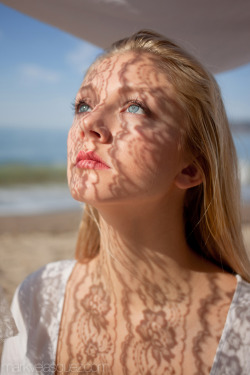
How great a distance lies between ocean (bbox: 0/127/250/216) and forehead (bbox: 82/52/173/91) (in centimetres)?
48

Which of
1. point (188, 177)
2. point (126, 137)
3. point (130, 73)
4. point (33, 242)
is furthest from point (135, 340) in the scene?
point (33, 242)

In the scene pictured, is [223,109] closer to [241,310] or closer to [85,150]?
[85,150]

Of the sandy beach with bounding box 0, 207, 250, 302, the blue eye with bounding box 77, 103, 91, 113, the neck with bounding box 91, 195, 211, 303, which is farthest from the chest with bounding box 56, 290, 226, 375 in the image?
the sandy beach with bounding box 0, 207, 250, 302

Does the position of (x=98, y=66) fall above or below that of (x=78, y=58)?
below

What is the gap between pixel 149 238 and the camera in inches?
61.4

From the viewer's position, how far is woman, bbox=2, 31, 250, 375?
1388 millimetres

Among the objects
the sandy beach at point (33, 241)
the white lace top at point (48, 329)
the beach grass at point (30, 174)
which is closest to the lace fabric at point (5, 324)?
the white lace top at point (48, 329)

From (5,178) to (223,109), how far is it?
41.0ft

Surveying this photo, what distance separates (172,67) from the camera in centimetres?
153

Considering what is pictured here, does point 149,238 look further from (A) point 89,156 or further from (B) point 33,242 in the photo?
(B) point 33,242

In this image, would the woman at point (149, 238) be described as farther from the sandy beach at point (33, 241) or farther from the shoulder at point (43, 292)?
the sandy beach at point (33, 241)

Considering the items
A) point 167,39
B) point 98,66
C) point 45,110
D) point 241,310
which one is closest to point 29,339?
point 241,310

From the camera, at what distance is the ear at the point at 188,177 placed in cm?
154

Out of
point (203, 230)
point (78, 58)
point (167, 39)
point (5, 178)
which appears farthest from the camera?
point (78, 58)
